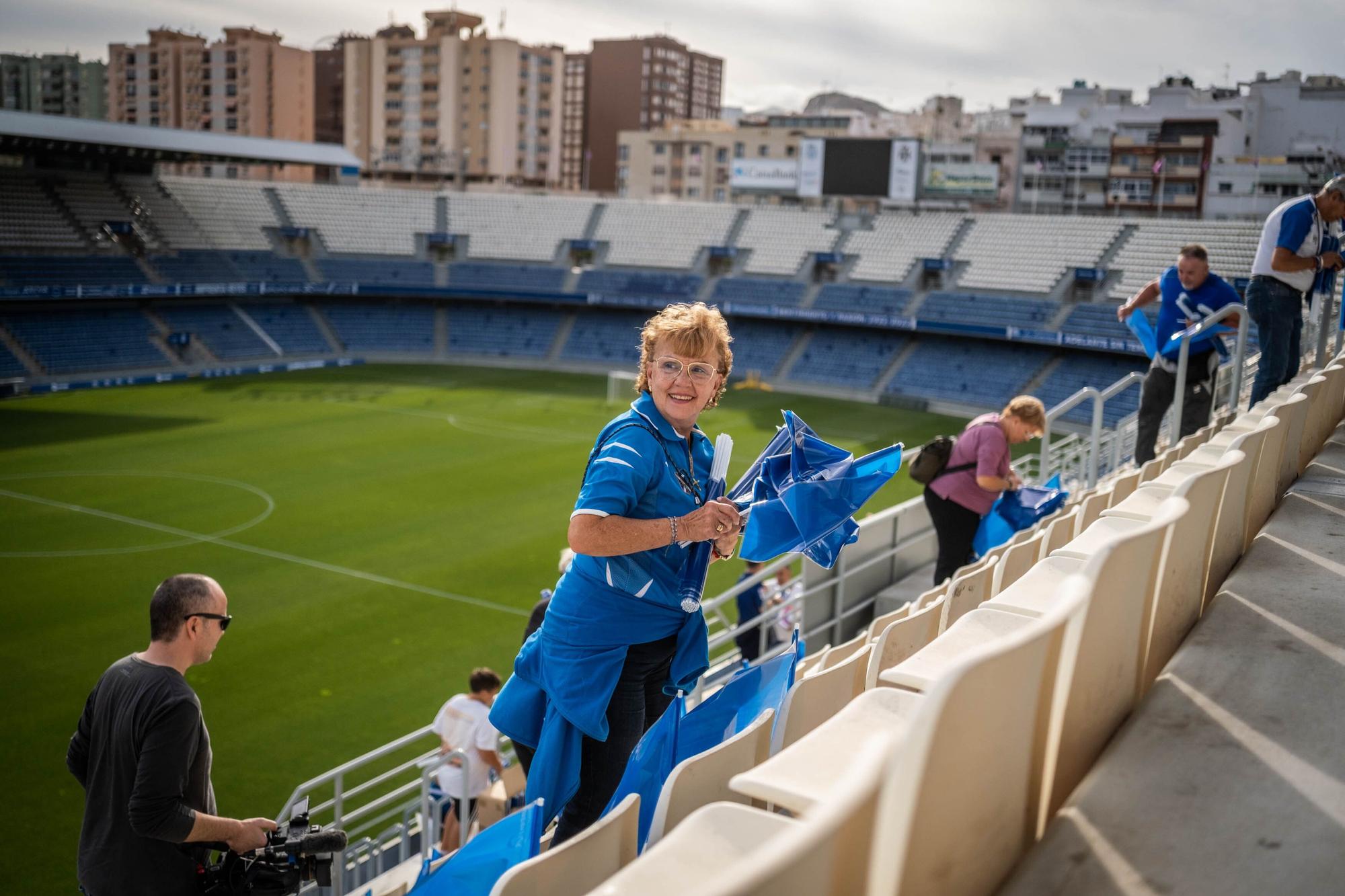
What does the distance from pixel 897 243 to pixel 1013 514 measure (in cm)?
3654

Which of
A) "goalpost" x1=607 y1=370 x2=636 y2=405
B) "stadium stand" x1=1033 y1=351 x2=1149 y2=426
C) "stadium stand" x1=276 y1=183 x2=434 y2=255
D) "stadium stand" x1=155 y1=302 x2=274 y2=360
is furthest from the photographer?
"stadium stand" x1=276 y1=183 x2=434 y2=255

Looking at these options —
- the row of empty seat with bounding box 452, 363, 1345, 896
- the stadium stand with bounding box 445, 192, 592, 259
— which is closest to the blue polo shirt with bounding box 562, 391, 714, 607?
the row of empty seat with bounding box 452, 363, 1345, 896

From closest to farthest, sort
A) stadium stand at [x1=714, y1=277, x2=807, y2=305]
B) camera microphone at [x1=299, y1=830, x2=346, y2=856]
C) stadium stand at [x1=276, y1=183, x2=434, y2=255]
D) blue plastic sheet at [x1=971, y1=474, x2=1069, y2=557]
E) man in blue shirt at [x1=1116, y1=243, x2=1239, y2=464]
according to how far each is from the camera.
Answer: camera microphone at [x1=299, y1=830, x2=346, y2=856] → blue plastic sheet at [x1=971, y1=474, x2=1069, y2=557] → man in blue shirt at [x1=1116, y1=243, x2=1239, y2=464] → stadium stand at [x1=714, y1=277, x2=807, y2=305] → stadium stand at [x1=276, y1=183, x2=434, y2=255]

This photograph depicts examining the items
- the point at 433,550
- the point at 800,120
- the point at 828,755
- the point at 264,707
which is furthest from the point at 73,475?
the point at 800,120

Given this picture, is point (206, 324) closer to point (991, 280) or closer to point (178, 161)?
point (178, 161)

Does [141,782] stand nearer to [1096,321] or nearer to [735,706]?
[735,706]

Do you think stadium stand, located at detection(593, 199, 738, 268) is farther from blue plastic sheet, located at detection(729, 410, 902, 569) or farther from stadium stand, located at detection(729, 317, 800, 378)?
blue plastic sheet, located at detection(729, 410, 902, 569)

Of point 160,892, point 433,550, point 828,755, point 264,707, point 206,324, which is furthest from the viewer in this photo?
point 206,324

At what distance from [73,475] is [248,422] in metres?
6.35

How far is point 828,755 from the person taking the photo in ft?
5.23

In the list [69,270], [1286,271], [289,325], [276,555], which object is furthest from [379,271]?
[1286,271]

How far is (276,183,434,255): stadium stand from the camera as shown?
44000 mm

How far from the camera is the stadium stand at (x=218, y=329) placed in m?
37.0

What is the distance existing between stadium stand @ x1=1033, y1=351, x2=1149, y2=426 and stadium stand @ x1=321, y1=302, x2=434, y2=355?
862 inches
